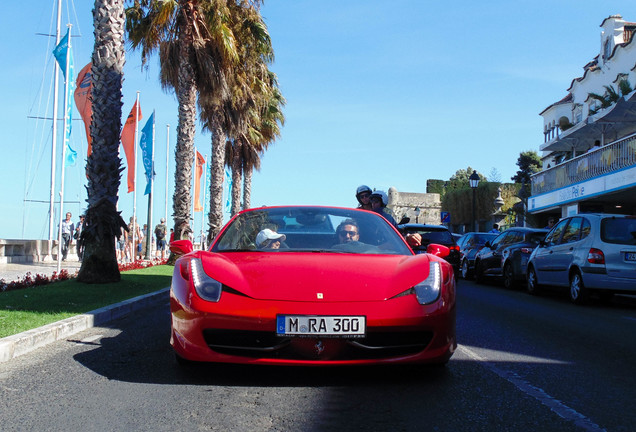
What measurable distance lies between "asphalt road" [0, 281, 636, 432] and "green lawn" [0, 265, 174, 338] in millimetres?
808

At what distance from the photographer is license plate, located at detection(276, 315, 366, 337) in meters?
4.20

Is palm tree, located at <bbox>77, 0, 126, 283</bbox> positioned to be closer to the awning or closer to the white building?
the white building

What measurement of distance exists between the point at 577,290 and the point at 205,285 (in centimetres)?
965

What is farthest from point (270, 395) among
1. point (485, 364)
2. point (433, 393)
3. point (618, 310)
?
point (618, 310)

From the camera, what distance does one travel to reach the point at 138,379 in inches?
188

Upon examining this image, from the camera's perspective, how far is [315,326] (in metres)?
4.20

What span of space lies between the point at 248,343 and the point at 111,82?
9.34 m

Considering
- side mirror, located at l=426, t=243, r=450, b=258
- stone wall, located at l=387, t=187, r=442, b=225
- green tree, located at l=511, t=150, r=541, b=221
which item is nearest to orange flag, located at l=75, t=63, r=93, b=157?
side mirror, located at l=426, t=243, r=450, b=258

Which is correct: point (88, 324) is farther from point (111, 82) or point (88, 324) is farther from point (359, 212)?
point (111, 82)

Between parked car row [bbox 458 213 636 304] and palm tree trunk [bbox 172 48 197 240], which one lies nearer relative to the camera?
parked car row [bbox 458 213 636 304]

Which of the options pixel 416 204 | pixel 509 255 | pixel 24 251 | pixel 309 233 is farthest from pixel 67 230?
Result: pixel 416 204

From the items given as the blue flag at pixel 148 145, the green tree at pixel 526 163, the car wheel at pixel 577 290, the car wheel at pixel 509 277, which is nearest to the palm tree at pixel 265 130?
the blue flag at pixel 148 145

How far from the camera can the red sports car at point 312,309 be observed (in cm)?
425

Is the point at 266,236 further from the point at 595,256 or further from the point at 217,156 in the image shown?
the point at 217,156
